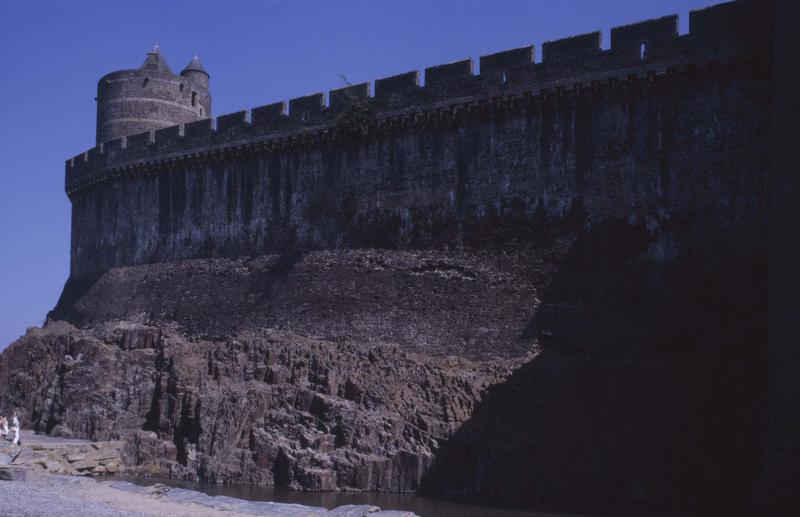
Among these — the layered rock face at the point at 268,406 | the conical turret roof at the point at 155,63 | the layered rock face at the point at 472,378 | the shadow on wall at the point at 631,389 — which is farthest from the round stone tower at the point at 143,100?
the shadow on wall at the point at 631,389

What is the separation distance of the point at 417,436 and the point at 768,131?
9764mm

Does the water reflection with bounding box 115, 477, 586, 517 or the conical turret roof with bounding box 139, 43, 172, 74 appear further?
the conical turret roof with bounding box 139, 43, 172, 74

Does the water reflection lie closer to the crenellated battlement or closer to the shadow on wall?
the shadow on wall

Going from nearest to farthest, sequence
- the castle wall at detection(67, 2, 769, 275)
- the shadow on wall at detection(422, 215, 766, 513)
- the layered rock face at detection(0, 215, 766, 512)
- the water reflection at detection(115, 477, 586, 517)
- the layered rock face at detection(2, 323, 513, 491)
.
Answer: the water reflection at detection(115, 477, 586, 517) → the shadow on wall at detection(422, 215, 766, 513) → the layered rock face at detection(0, 215, 766, 512) → the layered rock face at detection(2, 323, 513, 491) → the castle wall at detection(67, 2, 769, 275)

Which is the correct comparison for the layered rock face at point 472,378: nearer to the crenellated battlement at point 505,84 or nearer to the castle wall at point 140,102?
the crenellated battlement at point 505,84

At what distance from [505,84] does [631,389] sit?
8.74m

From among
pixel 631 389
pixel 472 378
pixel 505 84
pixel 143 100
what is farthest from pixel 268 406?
pixel 143 100

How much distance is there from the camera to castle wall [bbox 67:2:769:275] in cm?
2109

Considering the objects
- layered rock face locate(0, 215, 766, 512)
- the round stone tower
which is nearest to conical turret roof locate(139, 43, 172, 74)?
the round stone tower

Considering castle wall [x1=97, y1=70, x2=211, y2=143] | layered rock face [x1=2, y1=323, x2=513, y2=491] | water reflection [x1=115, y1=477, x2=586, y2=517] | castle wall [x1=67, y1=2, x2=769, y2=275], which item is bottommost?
water reflection [x1=115, y1=477, x2=586, y2=517]

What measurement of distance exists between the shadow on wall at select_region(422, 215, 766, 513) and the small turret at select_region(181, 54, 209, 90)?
2049 centimetres

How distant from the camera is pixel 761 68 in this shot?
67.3 ft

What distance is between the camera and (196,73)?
38.2 meters

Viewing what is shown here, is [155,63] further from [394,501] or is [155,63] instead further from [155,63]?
[394,501]
